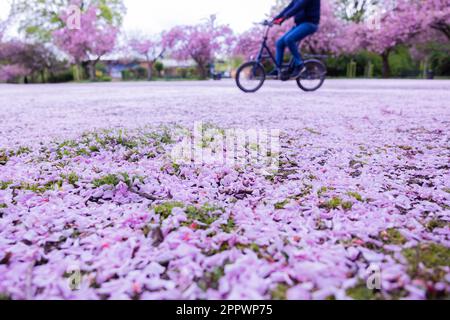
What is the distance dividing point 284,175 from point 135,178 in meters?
1.17

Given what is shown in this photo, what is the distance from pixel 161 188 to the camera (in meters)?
2.44

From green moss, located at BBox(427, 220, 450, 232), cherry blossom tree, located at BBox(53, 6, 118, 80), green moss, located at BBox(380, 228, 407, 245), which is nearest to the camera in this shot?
green moss, located at BBox(380, 228, 407, 245)

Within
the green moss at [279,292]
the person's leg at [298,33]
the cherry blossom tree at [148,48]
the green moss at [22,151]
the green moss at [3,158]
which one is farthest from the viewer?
the cherry blossom tree at [148,48]

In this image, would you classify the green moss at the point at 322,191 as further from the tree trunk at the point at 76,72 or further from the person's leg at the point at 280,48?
the tree trunk at the point at 76,72

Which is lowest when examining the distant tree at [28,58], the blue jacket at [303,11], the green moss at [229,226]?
the green moss at [229,226]

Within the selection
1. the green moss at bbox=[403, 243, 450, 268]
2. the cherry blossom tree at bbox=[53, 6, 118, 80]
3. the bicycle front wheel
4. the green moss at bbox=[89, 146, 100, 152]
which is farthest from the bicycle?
the cherry blossom tree at bbox=[53, 6, 118, 80]

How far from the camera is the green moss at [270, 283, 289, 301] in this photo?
4.27 feet

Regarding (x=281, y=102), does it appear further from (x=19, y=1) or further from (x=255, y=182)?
(x=19, y=1)

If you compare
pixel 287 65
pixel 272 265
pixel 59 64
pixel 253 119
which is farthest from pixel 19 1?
pixel 272 265

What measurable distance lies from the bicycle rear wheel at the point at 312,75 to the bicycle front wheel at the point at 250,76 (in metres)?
1.15

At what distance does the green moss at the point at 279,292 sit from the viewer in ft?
4.27

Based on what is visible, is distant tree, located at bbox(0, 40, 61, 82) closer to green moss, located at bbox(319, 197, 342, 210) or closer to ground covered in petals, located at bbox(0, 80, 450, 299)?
ground covered in petals, located at bbox(0, 80, 450, 299)

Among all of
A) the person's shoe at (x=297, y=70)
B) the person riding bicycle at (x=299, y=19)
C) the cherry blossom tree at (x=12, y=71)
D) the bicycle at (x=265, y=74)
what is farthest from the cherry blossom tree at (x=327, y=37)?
the person riding bicycle at (x=299, y=19)

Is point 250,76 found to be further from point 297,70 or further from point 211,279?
point 211,279
